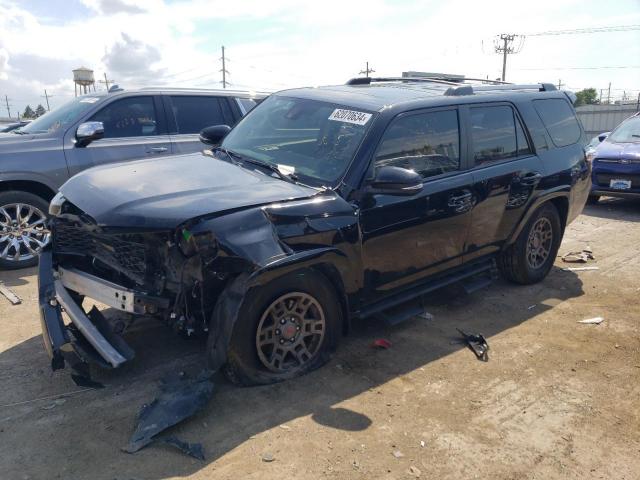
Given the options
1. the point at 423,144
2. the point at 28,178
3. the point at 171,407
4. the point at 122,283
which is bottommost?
the point at 171,407

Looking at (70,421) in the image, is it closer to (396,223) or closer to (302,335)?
(302,335)

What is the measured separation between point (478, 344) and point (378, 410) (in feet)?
4.32

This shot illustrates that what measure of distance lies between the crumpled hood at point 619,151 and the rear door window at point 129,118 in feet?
26.0

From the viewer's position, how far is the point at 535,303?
17.4 ft

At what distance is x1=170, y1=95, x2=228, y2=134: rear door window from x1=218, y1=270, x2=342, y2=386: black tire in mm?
3963

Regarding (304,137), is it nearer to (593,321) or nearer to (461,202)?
(461,202)

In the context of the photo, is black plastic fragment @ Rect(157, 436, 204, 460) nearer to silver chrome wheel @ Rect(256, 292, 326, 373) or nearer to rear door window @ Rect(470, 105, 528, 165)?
silver chrome wheel @ Rect(256, 292, 326, 373)

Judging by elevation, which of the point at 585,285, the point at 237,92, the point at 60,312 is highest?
the point at 237,92

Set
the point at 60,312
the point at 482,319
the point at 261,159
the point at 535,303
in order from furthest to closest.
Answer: the point at 535,303 < the point at 482,319 < the point at 261,159 < the point at 60,312

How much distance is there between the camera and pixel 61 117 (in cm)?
634

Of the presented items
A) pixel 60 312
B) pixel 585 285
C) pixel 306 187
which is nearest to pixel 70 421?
pixel 60 312

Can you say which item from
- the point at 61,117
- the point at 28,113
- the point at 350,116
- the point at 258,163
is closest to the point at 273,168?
the point at 258,163

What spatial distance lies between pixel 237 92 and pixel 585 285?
477cm

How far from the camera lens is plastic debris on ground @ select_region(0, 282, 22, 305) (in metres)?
4.99
